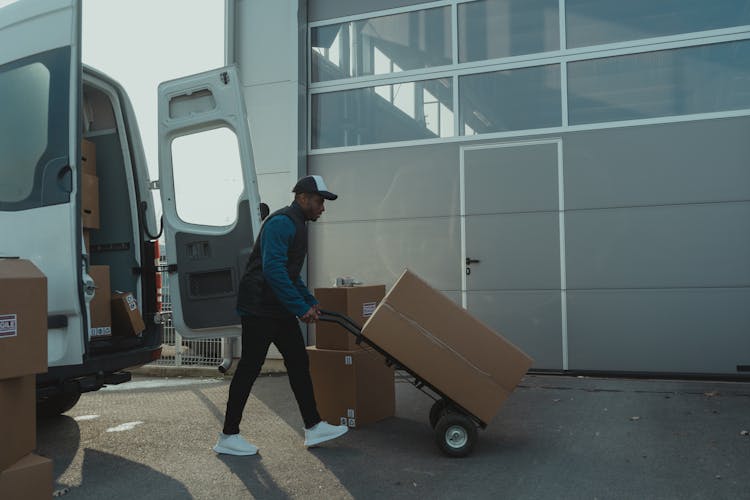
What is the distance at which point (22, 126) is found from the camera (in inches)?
174

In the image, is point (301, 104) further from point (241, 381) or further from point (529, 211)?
point (241, 381)

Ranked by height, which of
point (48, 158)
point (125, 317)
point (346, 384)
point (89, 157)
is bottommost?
point (346, 384)

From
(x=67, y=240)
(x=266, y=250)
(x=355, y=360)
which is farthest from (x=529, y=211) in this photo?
(x=67, y=240)

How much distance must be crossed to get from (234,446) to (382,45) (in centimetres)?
488

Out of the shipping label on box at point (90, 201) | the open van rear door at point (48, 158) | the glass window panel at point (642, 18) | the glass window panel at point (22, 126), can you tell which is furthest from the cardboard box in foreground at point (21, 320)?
the glass window panel at point (642, 18)

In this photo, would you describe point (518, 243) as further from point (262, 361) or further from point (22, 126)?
point (22, 126)

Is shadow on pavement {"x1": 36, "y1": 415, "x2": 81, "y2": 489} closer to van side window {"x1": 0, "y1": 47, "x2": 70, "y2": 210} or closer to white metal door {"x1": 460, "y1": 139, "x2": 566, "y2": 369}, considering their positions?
van side window {"x1": 0, "y1": 47, "x2": 70, "y2": 210}

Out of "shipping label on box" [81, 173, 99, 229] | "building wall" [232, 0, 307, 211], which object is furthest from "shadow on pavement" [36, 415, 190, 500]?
"building wall" [232, 0, 307, 211]

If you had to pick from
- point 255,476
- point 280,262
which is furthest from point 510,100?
point 255,476

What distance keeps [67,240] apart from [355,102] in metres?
4.26

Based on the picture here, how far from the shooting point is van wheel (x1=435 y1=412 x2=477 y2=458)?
425 cm

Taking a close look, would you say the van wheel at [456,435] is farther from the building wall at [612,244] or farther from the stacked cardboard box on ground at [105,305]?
the building wall at [612,244]

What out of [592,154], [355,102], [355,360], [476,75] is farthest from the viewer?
[355,102]

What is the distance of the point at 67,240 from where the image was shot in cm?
416
